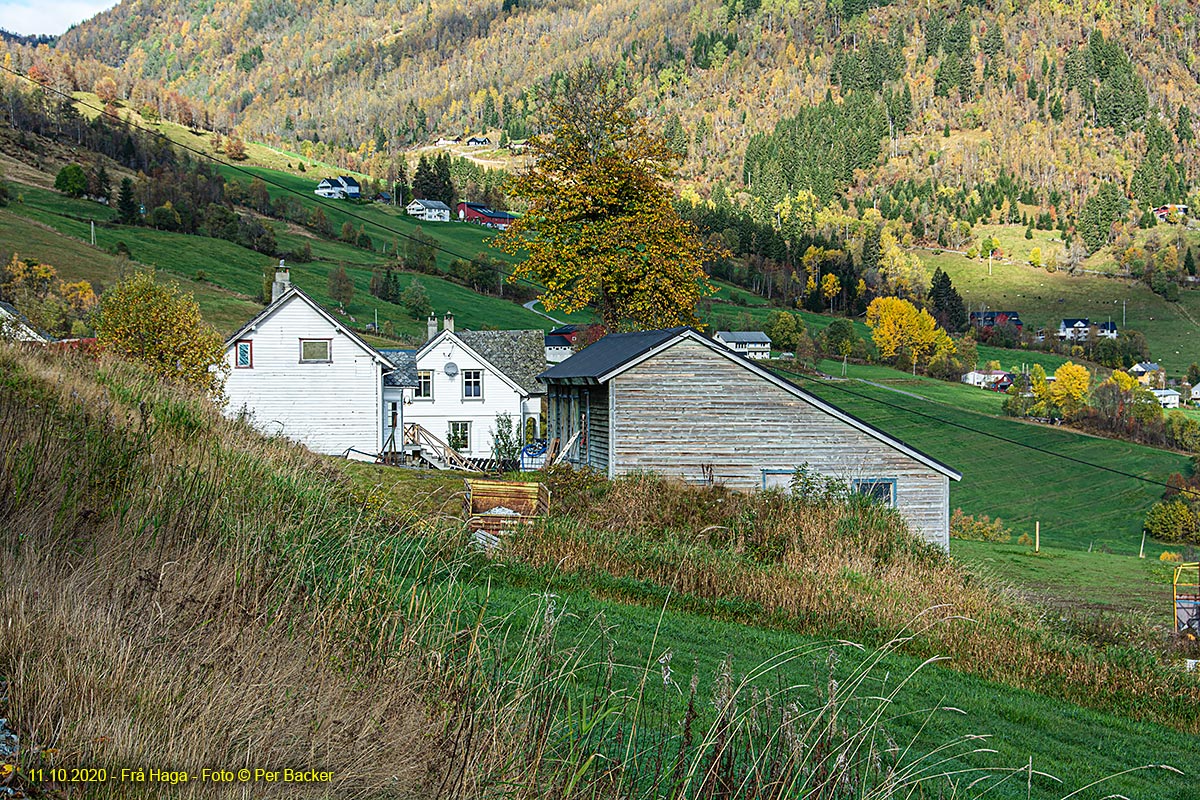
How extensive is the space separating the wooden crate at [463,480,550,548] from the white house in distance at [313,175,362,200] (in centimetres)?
16152

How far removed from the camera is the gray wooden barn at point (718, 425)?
3023 cm

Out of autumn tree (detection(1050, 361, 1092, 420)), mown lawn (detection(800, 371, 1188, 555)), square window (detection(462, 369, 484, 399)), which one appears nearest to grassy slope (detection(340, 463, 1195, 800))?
square window (detection(462, 369, 484, 399))

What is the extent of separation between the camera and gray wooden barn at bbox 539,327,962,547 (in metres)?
30.2

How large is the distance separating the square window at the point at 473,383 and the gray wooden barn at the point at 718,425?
26.3 meters

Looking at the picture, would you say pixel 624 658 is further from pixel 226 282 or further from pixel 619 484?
pixel 226 282

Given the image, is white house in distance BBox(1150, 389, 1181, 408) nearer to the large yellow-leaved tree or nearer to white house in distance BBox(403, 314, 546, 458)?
the large yellow-leaved tree

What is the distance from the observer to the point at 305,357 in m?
48.2

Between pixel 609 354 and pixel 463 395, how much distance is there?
25.7 meters

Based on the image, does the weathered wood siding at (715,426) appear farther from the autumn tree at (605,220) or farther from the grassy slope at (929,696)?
the grassy slope at (929,696)

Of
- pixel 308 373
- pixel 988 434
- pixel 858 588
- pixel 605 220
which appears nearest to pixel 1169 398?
pixel 988 434

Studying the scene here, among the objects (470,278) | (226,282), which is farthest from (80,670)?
(470,278)

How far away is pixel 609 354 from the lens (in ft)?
107

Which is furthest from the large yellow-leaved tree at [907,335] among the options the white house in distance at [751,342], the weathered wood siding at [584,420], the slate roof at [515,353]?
the weathered wood siding at [584,420]

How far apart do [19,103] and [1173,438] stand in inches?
5871
